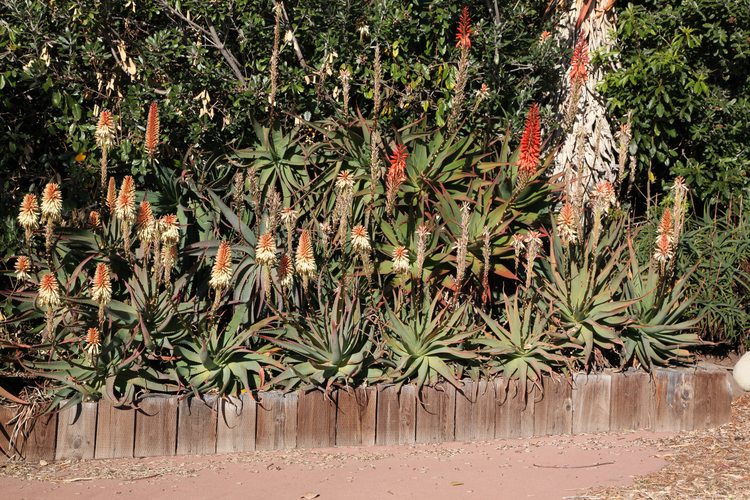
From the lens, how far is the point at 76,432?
4.92m

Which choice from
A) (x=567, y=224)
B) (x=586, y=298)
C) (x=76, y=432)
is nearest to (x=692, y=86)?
(x=567, y=224)

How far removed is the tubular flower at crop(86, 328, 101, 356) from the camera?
16.0ft

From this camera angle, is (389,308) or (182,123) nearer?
(389,308)

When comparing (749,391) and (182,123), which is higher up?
(182,123)

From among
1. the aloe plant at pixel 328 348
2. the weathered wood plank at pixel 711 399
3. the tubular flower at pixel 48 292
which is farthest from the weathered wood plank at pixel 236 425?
the weathered wood plank at pixel 711 399

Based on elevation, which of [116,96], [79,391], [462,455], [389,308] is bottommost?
[462,455]

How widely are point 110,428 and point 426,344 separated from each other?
1.87m

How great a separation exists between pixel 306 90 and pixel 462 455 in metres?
3.22

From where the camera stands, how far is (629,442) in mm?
5250

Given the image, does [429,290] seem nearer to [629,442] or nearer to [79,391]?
[629,442]

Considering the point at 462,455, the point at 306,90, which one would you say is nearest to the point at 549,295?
the point at 462,455

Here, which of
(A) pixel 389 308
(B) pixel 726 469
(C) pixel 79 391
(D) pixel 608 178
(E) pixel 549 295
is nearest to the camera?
(B) pixel 726 469

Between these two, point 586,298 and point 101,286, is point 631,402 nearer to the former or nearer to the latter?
point 586,298

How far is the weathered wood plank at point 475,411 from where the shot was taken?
5.30 m
